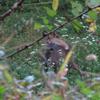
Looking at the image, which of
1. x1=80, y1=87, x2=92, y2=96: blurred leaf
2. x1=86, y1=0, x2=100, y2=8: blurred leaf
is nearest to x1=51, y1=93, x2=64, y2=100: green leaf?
x1=80, y1=87, x2=92, y2=96: blurred leaf

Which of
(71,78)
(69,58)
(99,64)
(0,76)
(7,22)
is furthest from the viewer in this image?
(7,22)

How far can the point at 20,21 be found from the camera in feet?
32.4

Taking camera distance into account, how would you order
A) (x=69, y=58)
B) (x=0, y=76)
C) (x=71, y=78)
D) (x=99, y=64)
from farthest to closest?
(x=99, y=64), (x=71, y=78), (x=69, y=58), (x=0, y=76)

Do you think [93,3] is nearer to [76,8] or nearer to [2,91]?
[76,8]

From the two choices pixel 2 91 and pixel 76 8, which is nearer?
pixel 2 91

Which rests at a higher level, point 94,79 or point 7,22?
point 94,79

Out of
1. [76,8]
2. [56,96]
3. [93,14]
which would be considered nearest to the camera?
[56,96]

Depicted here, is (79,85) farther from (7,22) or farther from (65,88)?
(7,22)

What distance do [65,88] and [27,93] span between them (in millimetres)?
102

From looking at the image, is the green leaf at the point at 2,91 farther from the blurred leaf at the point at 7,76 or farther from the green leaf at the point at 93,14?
the green leaf at the point at 93,14

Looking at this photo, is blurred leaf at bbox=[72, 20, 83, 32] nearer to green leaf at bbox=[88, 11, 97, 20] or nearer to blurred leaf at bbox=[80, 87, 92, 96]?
green leaf at bbox=[88, 11, 97, 20]

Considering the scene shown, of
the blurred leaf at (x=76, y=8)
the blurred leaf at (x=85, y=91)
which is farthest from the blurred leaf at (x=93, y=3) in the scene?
the blurred leaf at (x=85, y=91)

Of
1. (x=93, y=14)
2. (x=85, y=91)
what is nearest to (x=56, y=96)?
(x=85, y=91)

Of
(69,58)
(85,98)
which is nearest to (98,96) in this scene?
(85,98)
